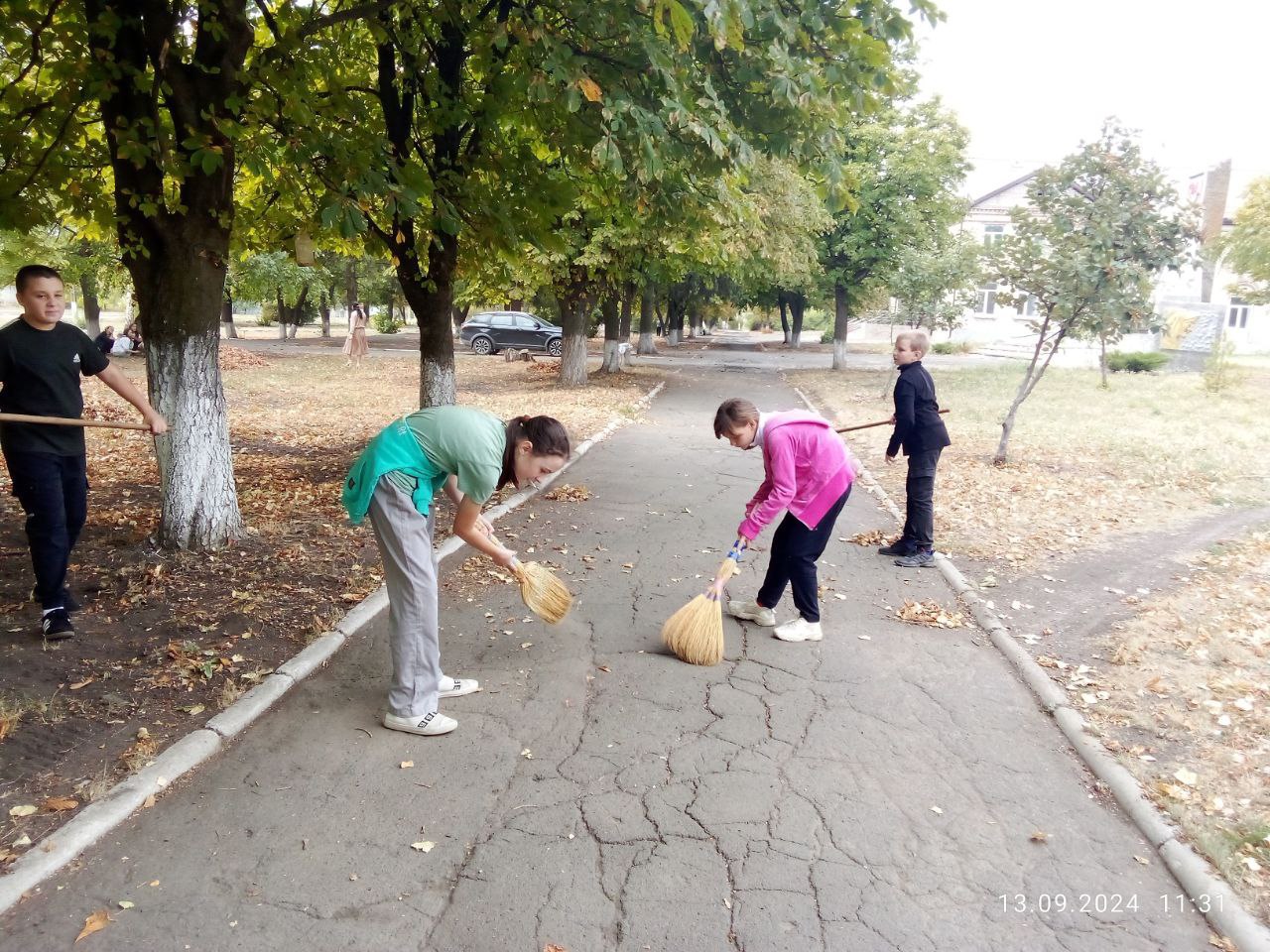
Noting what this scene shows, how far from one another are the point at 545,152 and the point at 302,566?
17.5ft

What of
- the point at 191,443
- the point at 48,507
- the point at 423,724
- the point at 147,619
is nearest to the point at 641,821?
the point at 423,724

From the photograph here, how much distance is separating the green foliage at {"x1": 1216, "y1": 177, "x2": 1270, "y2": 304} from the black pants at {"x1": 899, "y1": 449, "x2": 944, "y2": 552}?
34.0m

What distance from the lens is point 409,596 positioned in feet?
12.6

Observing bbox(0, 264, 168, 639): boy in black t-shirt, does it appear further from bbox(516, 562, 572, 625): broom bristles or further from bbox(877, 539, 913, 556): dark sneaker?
bbox(877, 539, 913, 556): dark sneaker

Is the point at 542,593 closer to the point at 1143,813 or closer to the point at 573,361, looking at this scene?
the point at 1143,813

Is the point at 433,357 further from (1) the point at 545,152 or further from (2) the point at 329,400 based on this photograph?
(2) the point at 329,400

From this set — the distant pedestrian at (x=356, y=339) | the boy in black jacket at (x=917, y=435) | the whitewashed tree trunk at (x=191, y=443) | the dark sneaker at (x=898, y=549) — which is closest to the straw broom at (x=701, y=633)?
the boy in black jacket at (x=917, y=435)

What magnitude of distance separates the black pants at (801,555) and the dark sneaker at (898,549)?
6.69 feet

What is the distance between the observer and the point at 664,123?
5625mm

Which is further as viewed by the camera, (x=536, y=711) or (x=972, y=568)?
(x=972, y=568)

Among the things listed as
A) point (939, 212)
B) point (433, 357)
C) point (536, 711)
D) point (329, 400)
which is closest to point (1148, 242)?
point (433, 357)

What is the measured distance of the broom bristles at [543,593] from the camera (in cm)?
450

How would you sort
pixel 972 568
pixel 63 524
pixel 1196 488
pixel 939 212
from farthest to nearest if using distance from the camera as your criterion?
pixel 939 212
pixel 1196 488
pixel 972 568
pixel 63 524

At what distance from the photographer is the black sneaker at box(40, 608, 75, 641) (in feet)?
15.2
